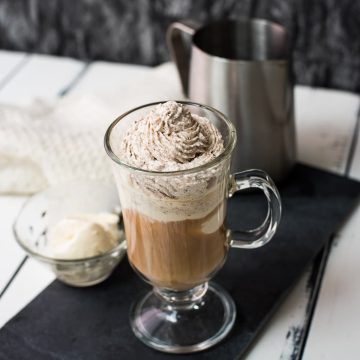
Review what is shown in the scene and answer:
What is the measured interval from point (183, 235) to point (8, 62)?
0.86 m

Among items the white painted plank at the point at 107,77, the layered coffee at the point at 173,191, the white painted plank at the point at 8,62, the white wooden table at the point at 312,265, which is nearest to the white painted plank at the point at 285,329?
the white wooden table at the point at 312,265

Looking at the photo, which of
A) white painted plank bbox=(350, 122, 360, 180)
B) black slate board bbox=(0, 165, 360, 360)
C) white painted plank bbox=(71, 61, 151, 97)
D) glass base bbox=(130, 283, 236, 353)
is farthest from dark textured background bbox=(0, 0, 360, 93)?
glass base bbox=(130, 283, 236, 353)

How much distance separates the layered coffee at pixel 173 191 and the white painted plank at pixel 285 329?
11cm

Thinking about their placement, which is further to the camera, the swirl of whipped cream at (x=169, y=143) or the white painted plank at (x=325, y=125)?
the white painted plank at (x=325, y=125)

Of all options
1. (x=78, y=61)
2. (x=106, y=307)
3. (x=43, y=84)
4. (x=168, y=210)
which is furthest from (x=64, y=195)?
(x=78, y=61)

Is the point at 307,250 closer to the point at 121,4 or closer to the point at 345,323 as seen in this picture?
the point at 345,323

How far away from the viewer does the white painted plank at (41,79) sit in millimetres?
1239

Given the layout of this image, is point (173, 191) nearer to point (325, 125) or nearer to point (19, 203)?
point (19, 203)

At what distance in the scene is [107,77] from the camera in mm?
1308

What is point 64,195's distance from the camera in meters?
0.91

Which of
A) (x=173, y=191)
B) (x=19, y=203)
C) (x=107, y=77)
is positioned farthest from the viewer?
(x=107, y=77)

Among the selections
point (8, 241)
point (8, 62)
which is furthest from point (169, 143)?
point (8, 62)

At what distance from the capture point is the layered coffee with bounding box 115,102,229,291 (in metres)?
0.63

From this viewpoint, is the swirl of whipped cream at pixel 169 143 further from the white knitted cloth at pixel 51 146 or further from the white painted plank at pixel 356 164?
the white painted plank at pixel 356 164
